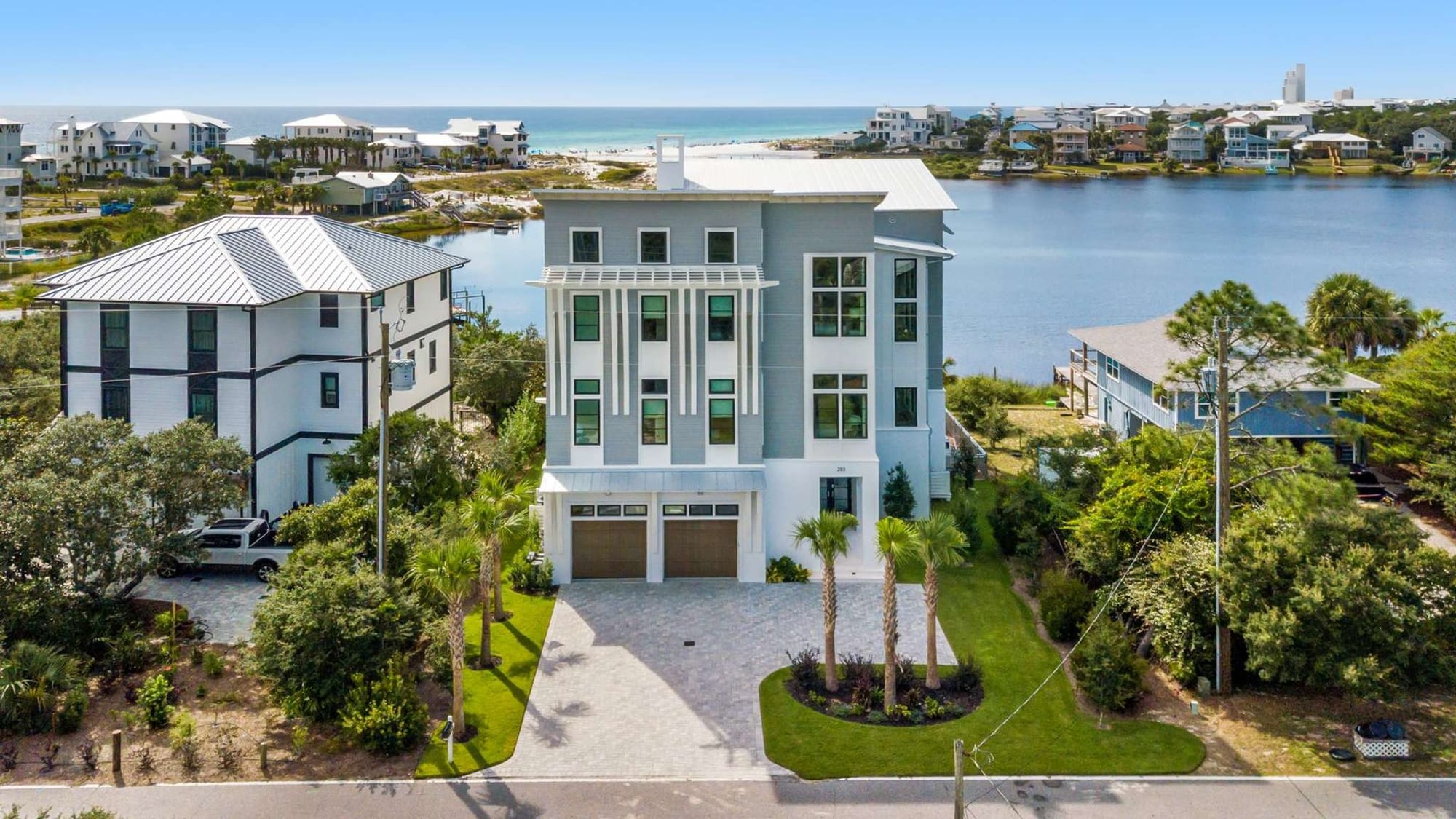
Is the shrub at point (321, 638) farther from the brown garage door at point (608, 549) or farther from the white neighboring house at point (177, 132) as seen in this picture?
the white neighboring house at point (177, 132)

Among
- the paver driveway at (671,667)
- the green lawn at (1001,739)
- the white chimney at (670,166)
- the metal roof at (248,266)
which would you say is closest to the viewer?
the green lawn at (1001,739)

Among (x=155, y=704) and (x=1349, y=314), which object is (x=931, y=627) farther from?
(x=1349, y=314)

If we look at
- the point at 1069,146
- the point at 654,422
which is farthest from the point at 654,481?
the point at 1069,146

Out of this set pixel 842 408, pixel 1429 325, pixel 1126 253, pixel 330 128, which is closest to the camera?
pixel 842 408

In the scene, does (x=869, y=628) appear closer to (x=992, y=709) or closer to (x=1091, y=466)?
(x=992, y=709)

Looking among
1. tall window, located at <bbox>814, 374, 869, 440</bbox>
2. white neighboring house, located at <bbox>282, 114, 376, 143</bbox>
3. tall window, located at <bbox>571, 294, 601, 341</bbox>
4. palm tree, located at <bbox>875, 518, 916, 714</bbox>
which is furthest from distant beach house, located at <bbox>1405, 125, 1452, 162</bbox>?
palm tree, located at <bbox>875, 518, 916, 714</bbox>

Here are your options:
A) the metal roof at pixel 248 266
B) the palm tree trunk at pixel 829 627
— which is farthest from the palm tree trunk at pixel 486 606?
the metal roof at pixel 248 266
